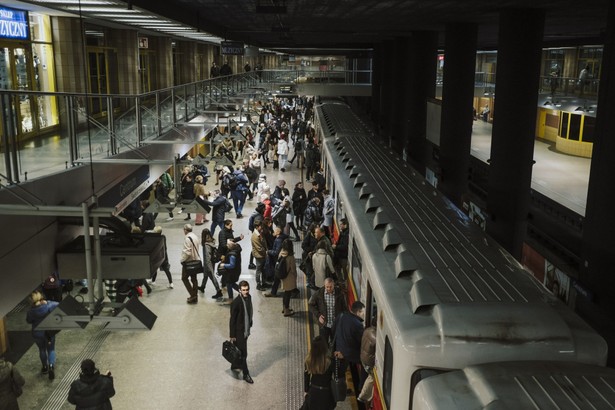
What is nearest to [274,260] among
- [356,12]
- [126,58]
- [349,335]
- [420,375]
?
[349,335]

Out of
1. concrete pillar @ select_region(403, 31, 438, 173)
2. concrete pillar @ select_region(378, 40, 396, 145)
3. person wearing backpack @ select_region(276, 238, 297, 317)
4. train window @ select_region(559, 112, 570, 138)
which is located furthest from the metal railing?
train window @ select_region(559, 112, 570, 138)

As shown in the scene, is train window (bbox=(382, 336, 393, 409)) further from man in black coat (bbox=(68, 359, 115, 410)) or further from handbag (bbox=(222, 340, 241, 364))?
handbag (bbox=(222, 340, 241, 364))

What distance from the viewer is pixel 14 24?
12.1 m

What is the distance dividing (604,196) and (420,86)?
1232 centimetres

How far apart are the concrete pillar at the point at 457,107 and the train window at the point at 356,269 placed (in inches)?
236

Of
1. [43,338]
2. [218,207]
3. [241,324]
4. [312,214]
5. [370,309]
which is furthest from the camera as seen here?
[218,207]

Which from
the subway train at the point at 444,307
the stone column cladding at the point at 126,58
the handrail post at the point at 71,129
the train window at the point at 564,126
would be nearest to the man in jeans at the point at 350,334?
the subway train at the point at 444,307

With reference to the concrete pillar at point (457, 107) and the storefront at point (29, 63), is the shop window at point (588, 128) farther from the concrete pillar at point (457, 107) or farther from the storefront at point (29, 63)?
the storefront at point (29, 63)

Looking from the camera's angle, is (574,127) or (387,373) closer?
(387,373)

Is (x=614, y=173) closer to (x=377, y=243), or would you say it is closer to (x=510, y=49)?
(x=377, y=243)

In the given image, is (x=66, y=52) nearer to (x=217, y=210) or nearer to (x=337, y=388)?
(x=217, y=210)

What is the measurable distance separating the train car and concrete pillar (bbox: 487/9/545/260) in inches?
273

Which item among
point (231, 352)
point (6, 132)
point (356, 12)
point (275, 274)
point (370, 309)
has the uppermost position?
point (356, 12)

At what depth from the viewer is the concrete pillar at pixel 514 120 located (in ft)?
34.1
